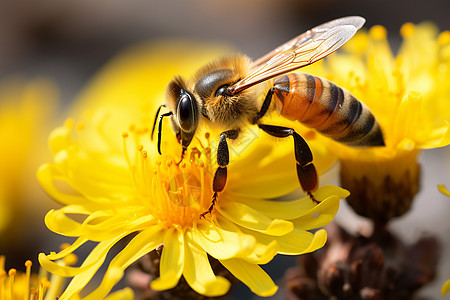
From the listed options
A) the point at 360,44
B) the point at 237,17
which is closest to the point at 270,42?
the point at 237,17

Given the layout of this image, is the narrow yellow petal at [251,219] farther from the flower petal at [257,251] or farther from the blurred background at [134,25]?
the blurred background at [134,25]

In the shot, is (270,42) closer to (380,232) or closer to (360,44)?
(360,44)

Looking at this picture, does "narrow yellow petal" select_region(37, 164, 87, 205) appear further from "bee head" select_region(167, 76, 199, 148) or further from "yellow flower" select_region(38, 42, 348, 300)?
"bee head" select_region(167, 76, 199, 148)

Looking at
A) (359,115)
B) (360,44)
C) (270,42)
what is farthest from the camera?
(270,42)

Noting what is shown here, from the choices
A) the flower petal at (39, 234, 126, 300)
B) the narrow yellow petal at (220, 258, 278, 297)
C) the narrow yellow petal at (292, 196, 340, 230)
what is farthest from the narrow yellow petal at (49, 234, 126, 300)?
the narrow yellow petal at (292, 196, 340, 230)

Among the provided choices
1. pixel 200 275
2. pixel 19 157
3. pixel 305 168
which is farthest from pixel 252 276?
pixel 19 157

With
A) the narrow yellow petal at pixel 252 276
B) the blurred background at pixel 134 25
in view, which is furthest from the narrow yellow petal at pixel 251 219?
the blurred background at pixel 134 25

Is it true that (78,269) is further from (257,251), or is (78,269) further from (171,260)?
(257,251)

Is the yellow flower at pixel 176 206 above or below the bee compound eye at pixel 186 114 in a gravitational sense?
below
